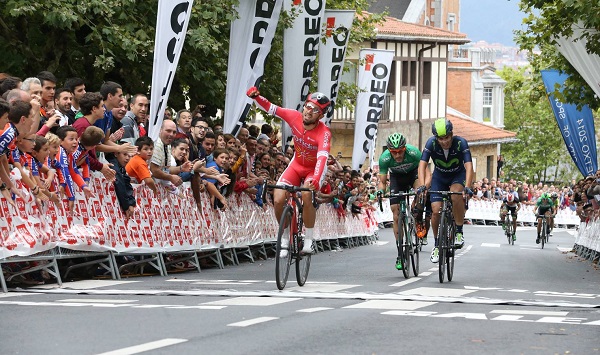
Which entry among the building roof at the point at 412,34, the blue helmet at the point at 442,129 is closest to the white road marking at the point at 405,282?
the blue helmet at the point at 442,129

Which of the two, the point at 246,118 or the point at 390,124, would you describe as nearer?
the point at 246,118

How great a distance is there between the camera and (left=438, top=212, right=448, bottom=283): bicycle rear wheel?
55.2ft

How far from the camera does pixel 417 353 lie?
9.11 m

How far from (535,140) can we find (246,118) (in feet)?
286

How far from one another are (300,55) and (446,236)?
9814 mm

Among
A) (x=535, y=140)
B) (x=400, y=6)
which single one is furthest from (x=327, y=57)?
(x=535, y=140)

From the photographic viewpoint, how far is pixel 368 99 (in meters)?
35.8

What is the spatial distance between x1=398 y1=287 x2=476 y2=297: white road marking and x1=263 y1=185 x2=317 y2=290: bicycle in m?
1.26

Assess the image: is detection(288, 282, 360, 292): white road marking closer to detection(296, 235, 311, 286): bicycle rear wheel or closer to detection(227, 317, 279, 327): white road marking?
detection(296, 235, 311, 286): bicycle rear wheel

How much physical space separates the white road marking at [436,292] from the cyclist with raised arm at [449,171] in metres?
1.85

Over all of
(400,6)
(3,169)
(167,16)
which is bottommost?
(3,169)

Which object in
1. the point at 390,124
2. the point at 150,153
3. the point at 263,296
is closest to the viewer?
the point at 263,296

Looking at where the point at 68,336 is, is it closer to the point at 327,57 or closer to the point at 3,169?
the point at 3,169

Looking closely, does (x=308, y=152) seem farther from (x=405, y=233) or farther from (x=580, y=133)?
(x=580, y=133)
